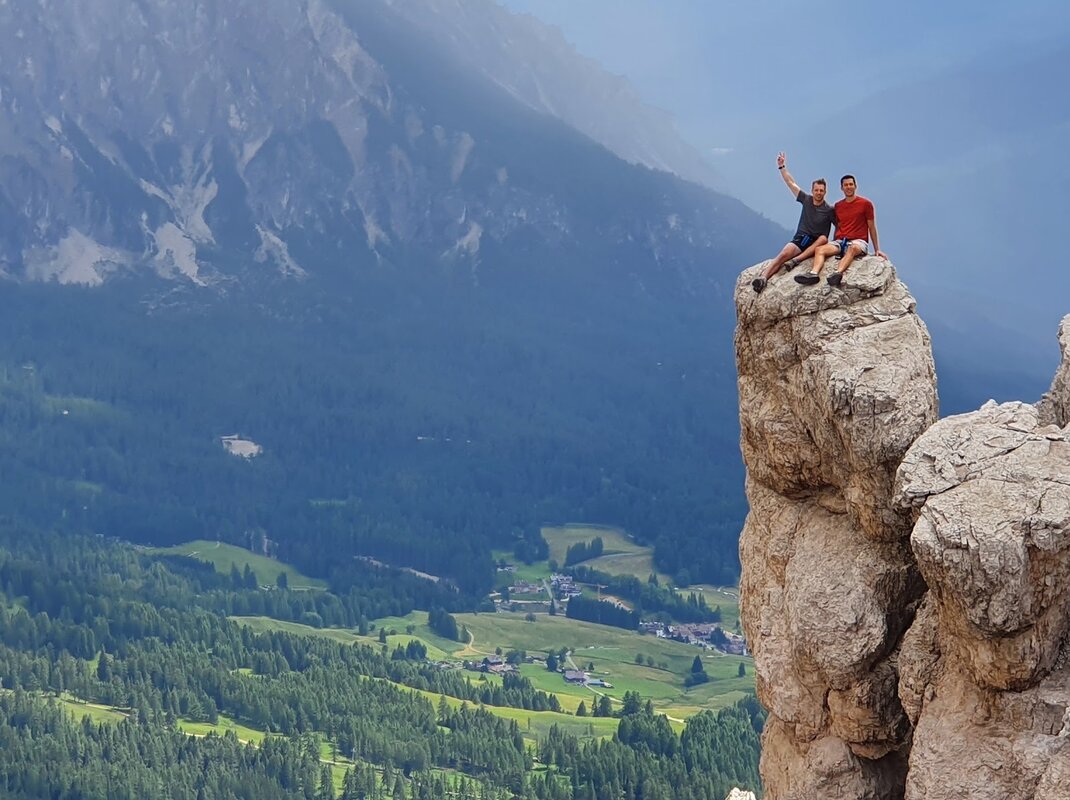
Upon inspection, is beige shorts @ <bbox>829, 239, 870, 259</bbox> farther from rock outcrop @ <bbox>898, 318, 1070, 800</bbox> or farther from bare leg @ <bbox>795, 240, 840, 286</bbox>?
rock outcrop @ <bbox>898, 318, 1070, 800</bbox>

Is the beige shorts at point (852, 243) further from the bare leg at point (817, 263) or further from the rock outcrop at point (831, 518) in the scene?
the rock outcrop at point (831, 518)

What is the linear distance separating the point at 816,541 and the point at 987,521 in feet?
22.3

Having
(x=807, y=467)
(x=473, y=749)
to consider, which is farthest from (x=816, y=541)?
(x=473, y=749)

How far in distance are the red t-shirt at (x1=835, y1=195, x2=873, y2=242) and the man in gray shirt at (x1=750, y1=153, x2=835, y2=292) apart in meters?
0.23

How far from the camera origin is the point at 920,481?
35.0 meters

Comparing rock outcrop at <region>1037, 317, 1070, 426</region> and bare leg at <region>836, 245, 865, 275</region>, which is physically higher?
bare leg at <region>836, 245, 865, 275</region>

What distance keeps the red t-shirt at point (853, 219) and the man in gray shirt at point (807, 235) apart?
227 millimetres

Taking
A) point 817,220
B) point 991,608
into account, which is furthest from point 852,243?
point 991,608

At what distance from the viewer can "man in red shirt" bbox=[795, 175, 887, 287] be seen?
40.1 m

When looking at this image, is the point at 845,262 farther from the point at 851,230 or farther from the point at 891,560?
the point at 891,560

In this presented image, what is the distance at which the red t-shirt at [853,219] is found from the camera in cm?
4116

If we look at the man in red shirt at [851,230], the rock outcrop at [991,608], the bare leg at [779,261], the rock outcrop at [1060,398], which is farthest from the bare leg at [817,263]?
the rock outcrop at [991,608]

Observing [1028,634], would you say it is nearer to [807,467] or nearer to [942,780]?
[942,780]

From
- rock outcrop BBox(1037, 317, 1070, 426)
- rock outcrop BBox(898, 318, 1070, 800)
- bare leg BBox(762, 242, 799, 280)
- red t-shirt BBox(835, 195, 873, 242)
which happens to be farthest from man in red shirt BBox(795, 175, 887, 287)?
rock outcrop BBox(898, 318, 1070, 800)
